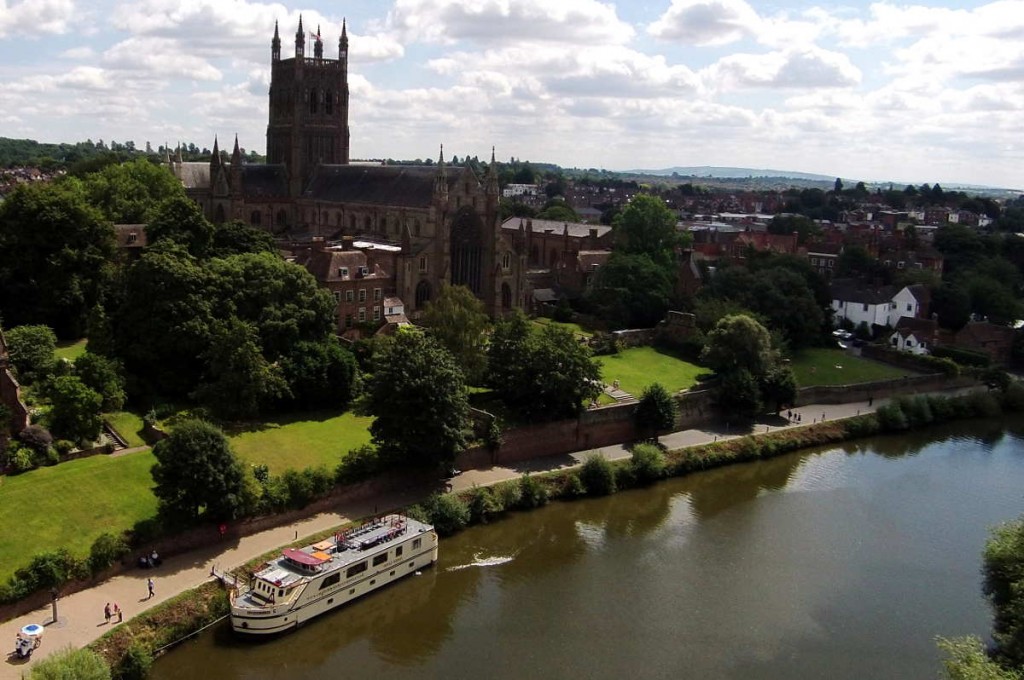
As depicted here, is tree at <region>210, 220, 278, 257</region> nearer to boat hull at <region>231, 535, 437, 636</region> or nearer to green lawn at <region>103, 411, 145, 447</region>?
green lawn at <region>103, 411, 145, 447</region>

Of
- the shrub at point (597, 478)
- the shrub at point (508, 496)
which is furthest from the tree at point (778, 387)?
the shrub at point (508, 496)

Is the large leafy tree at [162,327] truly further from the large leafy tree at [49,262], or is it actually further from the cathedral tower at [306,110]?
the cathedral tower at [306,110]

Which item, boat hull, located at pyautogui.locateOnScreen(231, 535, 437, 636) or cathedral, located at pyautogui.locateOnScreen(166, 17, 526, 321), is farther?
cathedral, located at pyautogui.locateOnScreen(166, 17, 526, 321)

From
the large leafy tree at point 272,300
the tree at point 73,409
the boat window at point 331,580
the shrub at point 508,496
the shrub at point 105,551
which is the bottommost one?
the boat window at point 331,580

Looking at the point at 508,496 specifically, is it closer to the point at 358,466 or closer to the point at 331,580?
the point at 358,466

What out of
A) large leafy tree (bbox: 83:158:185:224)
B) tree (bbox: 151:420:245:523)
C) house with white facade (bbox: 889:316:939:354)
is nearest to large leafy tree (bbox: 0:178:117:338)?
large leafy tree (bbox: 83:158:185:224)

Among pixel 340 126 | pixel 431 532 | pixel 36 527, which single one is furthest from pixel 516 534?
pixel 340 126
